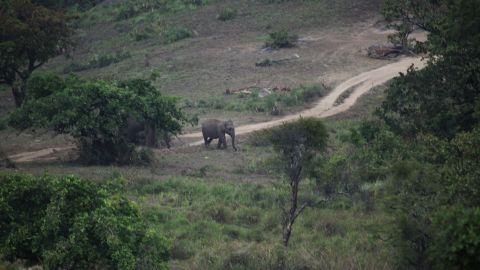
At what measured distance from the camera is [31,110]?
25.6 m

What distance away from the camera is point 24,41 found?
125ft

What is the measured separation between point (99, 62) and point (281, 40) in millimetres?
12532

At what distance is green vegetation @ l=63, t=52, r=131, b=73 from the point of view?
48.8 metres

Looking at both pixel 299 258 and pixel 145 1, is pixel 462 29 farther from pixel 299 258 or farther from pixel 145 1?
pixel 145 1

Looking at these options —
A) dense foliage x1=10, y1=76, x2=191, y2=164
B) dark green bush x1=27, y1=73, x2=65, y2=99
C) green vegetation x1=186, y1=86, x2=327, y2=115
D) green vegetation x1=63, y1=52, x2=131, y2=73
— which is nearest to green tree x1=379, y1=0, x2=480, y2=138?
dense foliage x1=10, y1=76, x2=191, y2=164

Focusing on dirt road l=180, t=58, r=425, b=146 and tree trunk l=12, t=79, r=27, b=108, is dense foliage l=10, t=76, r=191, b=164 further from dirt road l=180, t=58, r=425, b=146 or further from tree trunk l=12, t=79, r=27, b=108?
tree trunk l=12, t=79, r=27, b=108

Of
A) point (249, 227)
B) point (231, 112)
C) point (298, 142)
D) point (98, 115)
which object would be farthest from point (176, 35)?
point (298, 142)

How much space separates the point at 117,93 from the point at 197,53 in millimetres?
21414

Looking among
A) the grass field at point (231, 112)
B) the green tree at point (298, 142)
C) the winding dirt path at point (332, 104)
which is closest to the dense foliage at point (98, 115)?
the grass field at point (231, 112)

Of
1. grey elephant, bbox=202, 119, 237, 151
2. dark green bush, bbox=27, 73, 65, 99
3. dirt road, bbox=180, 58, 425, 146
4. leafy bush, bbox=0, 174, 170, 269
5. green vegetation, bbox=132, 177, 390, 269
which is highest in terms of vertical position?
leafy bush, bbox=0, 174, 170, 269

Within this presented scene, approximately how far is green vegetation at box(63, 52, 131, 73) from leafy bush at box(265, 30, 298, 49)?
10.1m

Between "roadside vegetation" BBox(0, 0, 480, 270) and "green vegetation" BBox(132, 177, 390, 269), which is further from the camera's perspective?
"green vegetation" BBox(132, 177, 390, 269)

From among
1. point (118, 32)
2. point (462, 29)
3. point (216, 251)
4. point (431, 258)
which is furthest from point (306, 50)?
point (431, 258)

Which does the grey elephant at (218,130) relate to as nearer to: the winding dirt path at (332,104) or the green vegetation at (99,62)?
the winding dirt path at (332,104)
